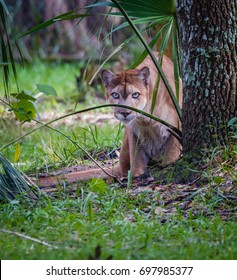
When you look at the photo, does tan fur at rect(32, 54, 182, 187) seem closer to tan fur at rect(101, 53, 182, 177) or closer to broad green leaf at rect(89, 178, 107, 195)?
tan fur at rect(101, 53, 182, 177)

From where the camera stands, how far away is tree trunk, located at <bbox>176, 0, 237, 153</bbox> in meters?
5.00

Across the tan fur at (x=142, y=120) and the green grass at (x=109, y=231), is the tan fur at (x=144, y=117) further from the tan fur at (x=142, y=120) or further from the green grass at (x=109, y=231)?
the green grass at (x=109, y=231)

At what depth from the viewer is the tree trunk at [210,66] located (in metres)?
5.00

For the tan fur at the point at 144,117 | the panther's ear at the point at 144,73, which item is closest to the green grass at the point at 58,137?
the tan fur at the point at 144,117

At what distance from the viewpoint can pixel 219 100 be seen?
504 cm

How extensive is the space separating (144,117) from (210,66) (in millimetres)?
1264

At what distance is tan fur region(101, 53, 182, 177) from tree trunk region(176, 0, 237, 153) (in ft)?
2.74

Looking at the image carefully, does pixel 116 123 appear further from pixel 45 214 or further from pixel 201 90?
pixel 45 214

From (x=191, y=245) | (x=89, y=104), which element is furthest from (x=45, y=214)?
(x=89, y=104)

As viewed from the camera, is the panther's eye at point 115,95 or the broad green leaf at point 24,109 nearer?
the broad green leaf at point 24,109

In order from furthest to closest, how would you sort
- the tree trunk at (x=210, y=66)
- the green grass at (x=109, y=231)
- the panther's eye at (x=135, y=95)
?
the panther's eye at (x=135, y=95) < the tree trunk at (x=210, y=66) < the green grass at (x=109, y=231)

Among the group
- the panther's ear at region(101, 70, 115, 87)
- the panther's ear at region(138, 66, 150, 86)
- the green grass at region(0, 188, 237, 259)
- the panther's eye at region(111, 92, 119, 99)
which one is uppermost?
the panther's ear at region(138, 66, 150, 86)

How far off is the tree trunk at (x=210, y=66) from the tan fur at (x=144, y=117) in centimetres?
84

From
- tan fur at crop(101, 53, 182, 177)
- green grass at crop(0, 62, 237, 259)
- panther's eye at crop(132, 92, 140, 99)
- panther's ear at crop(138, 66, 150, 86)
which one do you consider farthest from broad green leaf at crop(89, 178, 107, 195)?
panther's ear at crop(138, 66, 150, 86)
